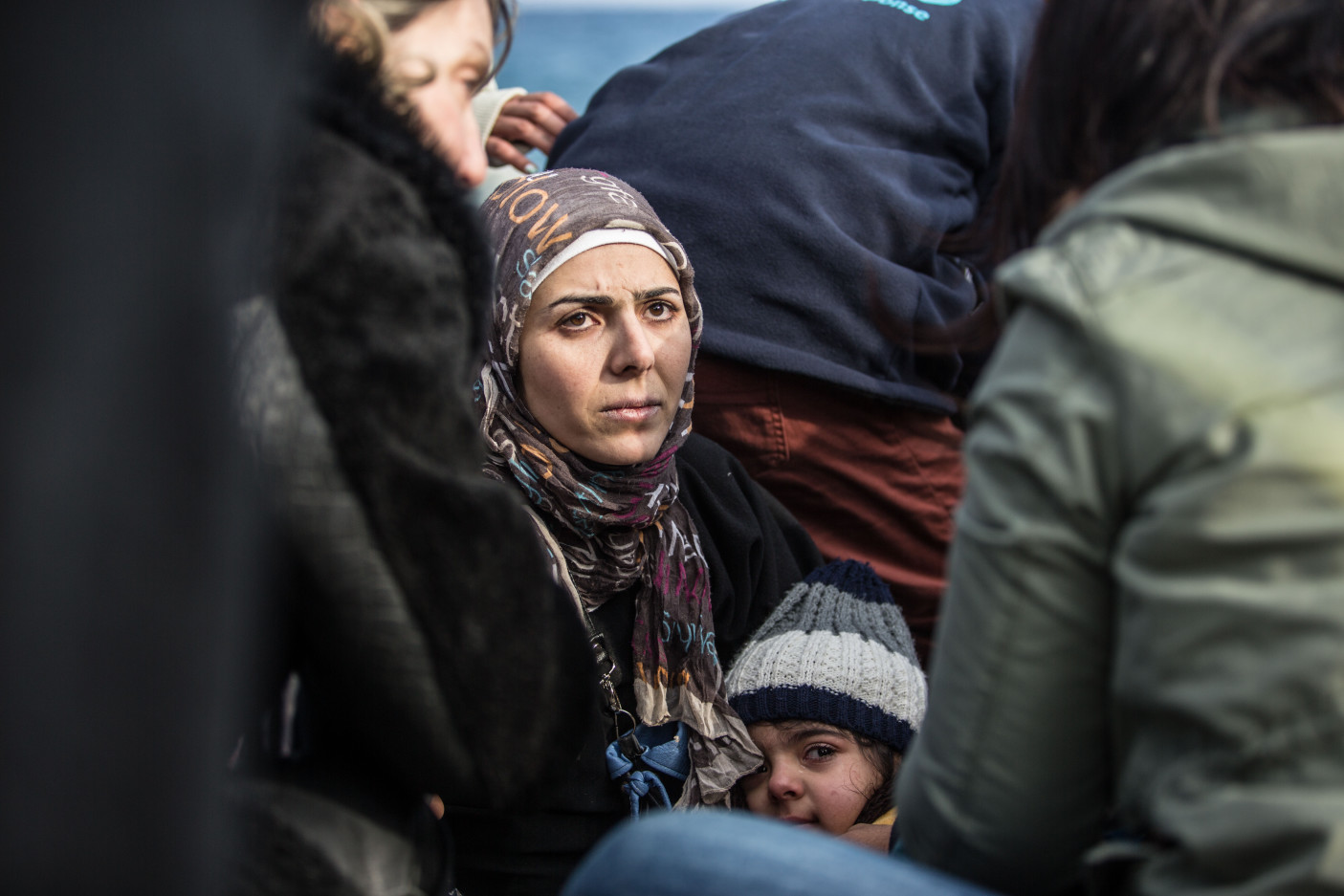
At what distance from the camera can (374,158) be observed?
85cm

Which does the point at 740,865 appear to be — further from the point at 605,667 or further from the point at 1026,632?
the point at 605,667

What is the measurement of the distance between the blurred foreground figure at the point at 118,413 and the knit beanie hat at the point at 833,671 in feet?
5.16

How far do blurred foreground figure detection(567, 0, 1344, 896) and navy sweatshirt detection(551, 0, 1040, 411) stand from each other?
163cm

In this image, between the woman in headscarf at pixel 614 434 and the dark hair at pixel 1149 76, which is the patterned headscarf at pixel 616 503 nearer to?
the woman in headscarf at pixel 614 434

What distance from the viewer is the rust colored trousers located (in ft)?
8.75

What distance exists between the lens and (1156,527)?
78cm

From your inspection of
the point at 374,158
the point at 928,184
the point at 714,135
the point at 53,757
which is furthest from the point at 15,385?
the point at 928,184

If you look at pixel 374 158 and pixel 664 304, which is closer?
pixel 374 158

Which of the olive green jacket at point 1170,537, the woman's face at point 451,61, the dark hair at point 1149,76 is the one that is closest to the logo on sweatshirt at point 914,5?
the woman's face at point 451,61

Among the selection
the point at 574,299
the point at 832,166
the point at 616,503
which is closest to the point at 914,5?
the point at 832,166

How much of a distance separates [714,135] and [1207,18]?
1862 mm

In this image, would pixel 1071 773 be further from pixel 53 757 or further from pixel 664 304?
pixel 664 304

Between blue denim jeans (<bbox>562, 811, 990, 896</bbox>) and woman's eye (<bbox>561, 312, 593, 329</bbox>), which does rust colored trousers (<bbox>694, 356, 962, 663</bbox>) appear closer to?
woman's eye (<bbox>561, 312, 593, 329</bbox>)

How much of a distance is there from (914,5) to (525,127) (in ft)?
3.67
